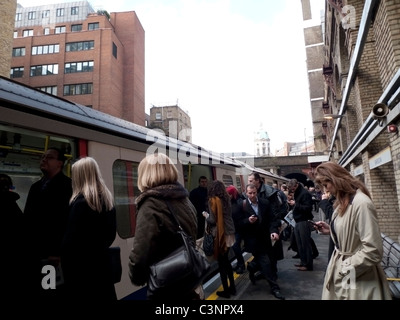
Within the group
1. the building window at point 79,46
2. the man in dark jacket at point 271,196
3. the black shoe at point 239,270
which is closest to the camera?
the man in dark jacket at point 271,196

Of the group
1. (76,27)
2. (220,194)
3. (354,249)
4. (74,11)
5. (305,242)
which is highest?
(74,11)

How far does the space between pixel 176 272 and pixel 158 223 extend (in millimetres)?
352

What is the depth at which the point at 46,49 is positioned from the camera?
3512 centimetres

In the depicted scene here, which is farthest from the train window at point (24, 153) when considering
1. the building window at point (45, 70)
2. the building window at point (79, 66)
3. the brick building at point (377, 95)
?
the building window at point (45, 70)

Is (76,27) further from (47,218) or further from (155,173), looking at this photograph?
(155,173)

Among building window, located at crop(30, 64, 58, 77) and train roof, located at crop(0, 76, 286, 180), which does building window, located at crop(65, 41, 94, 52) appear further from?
train roof, located at crop(0, 76, 286, 180)

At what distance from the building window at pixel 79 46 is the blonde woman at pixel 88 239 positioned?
36.8 metres

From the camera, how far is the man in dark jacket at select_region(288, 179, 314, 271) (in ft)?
17.6

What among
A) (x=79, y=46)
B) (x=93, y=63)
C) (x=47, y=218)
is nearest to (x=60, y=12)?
(x=79, y=46)

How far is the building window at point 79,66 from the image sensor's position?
33438 mm

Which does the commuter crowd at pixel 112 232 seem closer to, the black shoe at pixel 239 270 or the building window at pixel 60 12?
the black shoe at pixel 239 270
